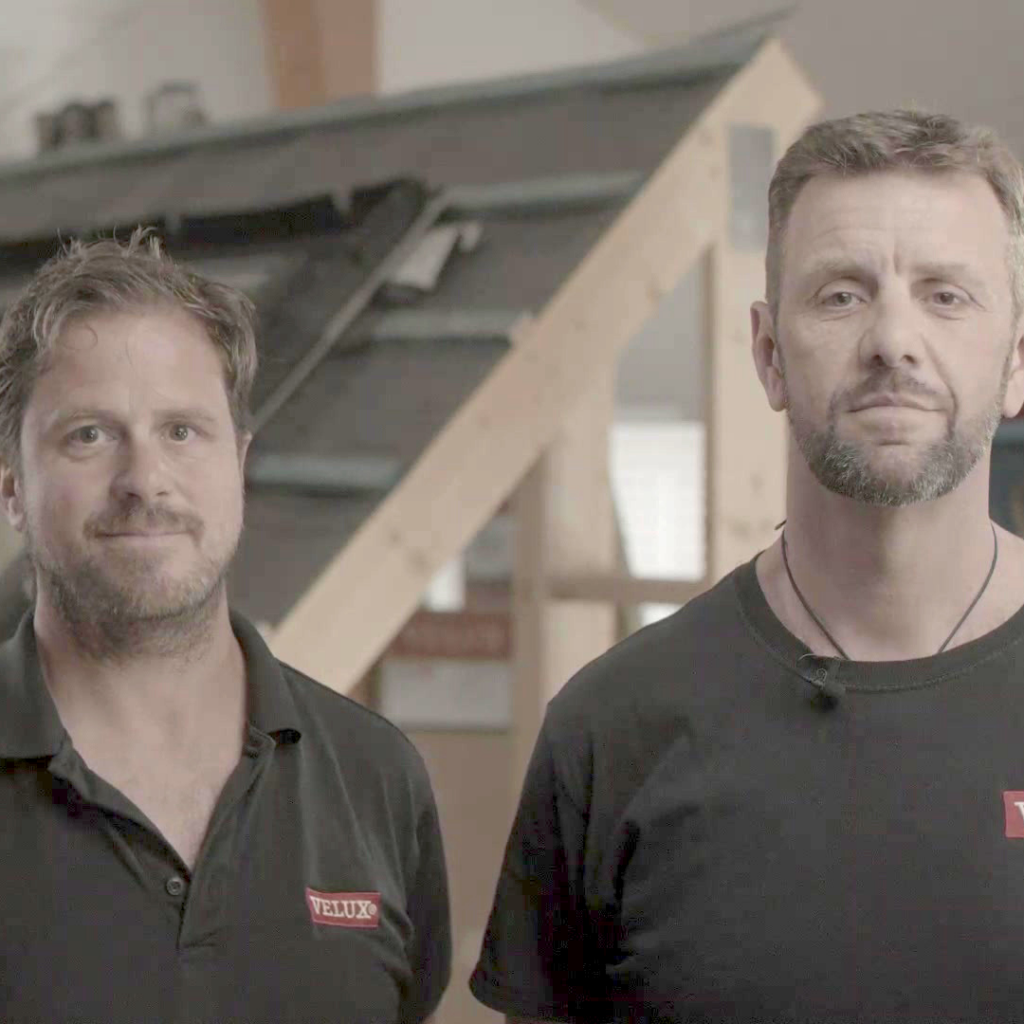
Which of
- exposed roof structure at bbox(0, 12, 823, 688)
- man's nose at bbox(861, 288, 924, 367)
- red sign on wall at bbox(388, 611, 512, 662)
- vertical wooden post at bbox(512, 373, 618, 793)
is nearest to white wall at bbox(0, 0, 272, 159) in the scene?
red sign on wall at bbox(388, 611, 512, 662)

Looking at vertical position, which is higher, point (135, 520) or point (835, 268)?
point (835, 268)

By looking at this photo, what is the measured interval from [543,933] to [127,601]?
1.59 ft

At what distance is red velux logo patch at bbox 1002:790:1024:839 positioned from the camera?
1.25 meters

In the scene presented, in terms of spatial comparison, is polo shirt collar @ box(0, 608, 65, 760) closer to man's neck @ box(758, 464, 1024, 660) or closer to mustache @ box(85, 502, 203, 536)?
mustache @ box(85, 502, 203, 536)

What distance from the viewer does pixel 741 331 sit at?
2.69 m

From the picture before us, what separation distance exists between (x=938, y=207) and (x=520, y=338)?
1063mm

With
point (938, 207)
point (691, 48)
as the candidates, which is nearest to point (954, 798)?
point (938, 207)

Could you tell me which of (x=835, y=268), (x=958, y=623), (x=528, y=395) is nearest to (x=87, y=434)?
(x=835, y=268)

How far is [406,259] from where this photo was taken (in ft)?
8.16

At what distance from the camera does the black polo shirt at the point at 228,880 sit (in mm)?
1276

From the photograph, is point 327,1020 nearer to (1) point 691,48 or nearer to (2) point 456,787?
(1) point 691,48

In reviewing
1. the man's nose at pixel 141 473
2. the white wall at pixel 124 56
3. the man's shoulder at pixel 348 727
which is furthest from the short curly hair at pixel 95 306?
the white wall at pixel 124 56

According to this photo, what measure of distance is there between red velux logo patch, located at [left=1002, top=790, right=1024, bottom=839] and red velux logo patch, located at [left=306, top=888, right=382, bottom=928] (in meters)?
0.55

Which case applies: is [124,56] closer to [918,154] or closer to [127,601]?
[127,601]
